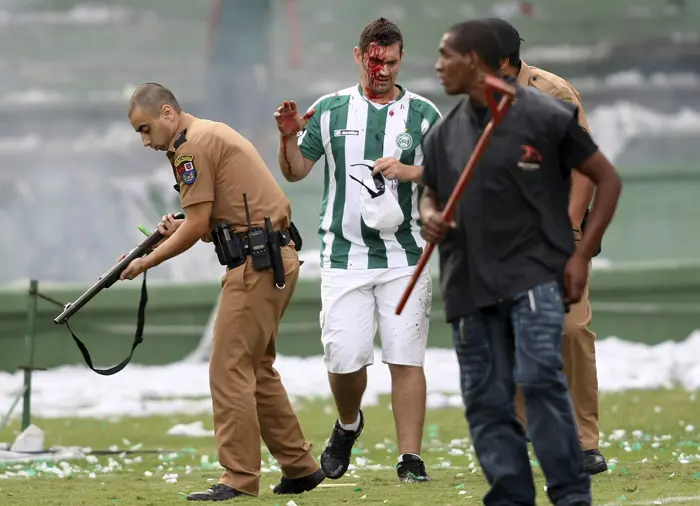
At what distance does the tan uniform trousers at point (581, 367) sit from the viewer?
7.46 m

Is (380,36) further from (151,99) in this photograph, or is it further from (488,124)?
(488,124)

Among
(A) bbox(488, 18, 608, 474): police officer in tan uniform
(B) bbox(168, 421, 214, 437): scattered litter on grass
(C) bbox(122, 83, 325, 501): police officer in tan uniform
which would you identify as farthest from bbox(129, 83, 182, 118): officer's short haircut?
(B) bbox(168, 421, 214, 437): scattered litter on grass

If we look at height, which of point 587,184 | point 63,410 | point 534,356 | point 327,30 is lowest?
point 63,410

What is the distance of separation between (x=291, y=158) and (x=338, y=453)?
1462mm

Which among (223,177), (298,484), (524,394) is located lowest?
(298,484)

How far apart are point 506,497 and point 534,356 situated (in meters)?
0.49

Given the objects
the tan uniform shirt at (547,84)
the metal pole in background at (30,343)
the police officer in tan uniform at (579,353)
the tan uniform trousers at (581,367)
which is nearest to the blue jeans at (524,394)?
the police officer in tan uniform at (579,353)

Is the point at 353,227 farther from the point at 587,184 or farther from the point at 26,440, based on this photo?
the point at 26,440

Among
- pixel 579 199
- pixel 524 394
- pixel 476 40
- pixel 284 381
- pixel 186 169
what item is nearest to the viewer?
pixel 524 394

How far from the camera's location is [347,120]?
304 inches

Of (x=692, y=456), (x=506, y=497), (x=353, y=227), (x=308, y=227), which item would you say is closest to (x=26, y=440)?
(x=353, y=227)

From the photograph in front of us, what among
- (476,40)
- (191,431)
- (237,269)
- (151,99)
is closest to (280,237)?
(237,269)

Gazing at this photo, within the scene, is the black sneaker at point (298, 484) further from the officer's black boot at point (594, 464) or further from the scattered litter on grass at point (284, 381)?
the scattered litter on grass at point (284, 381)

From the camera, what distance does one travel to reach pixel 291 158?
773cm
